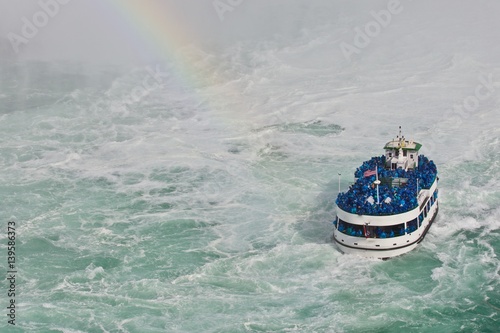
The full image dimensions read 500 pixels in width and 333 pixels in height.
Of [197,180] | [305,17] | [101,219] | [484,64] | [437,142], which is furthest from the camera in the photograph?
[305,17]

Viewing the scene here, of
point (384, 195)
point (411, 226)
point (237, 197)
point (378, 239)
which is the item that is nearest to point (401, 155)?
point (384, 195)

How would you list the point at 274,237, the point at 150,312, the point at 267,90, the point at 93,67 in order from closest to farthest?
1. the point at 150,312
2. the point at 274,237
3. the point at 267,90
4. the point at 93,67

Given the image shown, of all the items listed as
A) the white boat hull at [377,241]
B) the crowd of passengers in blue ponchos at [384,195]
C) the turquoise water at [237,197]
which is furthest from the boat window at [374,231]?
the turquoise water at [237,197]

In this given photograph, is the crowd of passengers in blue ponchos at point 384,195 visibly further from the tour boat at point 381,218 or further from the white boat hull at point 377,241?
the white boat hull at point 377,241

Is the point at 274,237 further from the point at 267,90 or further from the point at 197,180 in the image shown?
the point at 267,90

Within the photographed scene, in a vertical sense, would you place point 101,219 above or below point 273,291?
above

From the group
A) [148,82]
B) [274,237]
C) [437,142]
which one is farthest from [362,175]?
[148,82]

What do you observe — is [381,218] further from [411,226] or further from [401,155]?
[401,155]
